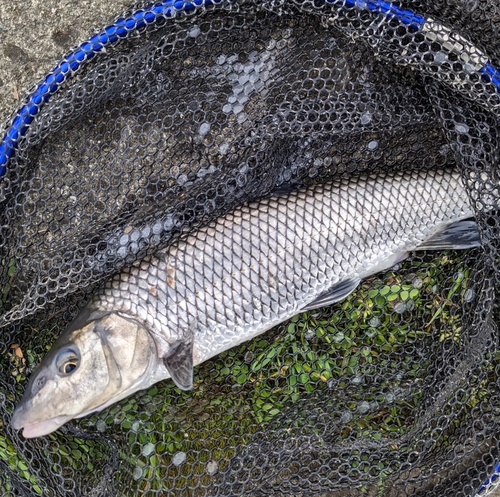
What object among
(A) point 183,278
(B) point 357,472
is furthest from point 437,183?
(B) point 357,472

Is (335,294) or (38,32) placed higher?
(38,32)

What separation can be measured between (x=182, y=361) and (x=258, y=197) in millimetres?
615

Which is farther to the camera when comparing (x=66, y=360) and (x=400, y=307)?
(x=400, y=307)

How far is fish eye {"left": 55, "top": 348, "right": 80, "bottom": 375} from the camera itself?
5.25 ft

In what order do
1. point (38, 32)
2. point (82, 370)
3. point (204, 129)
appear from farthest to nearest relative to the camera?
point (38, 32) → point (204, 129) → point (82, 370)

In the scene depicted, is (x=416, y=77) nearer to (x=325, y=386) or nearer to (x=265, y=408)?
(x=325, y=386)

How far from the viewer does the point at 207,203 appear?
68.5 inches

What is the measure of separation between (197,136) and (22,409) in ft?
3.45

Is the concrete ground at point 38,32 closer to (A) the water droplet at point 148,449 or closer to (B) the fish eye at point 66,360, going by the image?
(B) the fish eye at point 66,360

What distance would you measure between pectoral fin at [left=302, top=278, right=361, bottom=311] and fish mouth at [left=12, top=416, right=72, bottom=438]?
0.89m

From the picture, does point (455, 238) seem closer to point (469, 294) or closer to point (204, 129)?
point (469, 294)

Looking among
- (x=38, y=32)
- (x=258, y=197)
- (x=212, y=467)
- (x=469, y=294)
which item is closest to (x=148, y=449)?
(x=212, y=467)

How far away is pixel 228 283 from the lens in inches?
65.6

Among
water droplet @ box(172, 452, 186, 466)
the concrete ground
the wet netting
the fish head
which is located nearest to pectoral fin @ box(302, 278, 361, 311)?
the wet netting
